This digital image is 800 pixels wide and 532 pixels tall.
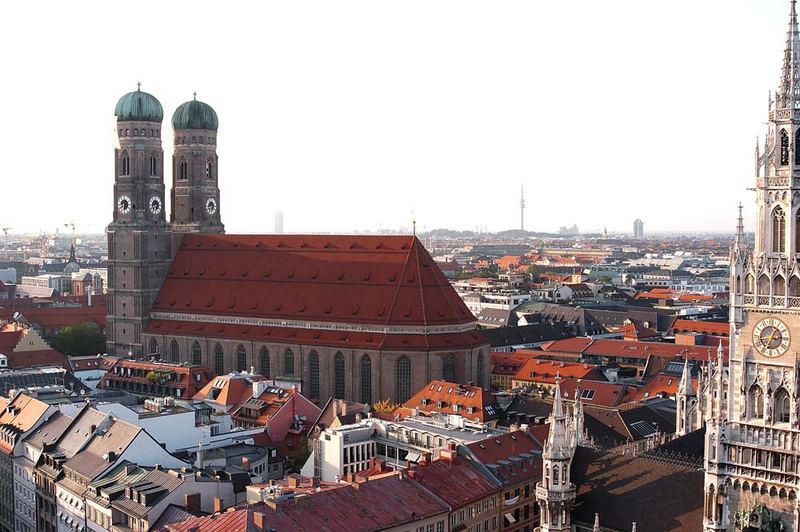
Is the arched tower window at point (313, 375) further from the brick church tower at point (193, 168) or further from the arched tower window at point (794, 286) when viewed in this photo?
the arched tower window at point (794, 286)

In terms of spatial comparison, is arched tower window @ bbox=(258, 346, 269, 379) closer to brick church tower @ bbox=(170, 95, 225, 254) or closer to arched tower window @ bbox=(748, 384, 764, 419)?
brick church tower @ bbox=(170, 95, 225, 254)

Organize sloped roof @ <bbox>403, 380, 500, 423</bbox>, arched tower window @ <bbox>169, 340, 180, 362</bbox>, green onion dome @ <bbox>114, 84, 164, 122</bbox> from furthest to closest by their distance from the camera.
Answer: green onion dome @ <bbox>114, 84, 164, 122</bbox>
arched tower window @ <bbox>169, 340, 180, 362</bbox>
sloped roof @ <bbox>403, 380, 500, 423</bbox>

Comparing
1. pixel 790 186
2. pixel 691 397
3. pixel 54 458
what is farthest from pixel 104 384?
pixel 790 186

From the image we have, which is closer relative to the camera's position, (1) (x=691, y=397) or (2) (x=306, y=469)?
(1) (x=691, y=397)

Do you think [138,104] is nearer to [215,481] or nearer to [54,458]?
[54,458]

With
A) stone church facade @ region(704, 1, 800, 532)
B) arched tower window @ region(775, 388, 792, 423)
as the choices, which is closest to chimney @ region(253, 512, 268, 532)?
stone church facade @ region(704, 1, 800, 532)

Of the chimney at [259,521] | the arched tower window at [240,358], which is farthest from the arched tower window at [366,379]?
the chimney at [259,521]
